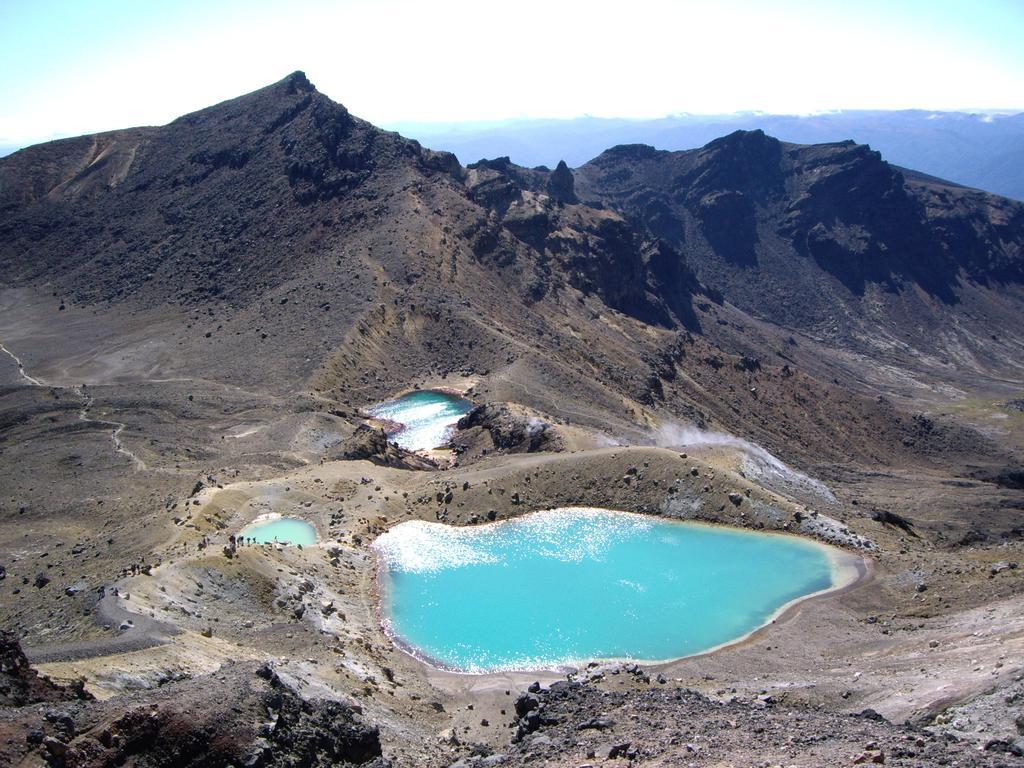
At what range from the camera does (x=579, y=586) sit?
176ft

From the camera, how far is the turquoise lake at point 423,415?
8809cm

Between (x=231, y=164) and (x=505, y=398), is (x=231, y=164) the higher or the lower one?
the higher one

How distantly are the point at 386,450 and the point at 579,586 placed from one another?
29523 millimetres

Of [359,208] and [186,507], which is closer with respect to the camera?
[186,507]

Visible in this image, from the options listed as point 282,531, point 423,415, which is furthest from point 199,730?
point 423,415

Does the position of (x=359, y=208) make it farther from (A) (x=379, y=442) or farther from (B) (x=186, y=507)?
(B) (x=186, y=507)

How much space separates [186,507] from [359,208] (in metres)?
84.5

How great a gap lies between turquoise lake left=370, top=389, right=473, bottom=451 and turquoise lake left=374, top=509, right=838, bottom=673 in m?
26.9

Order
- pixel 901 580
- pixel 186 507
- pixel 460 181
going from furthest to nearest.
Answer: pixel 460 181
pixel 186 507
pixel 901 580

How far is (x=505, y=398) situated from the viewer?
306 ft

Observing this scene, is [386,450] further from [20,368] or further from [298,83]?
[298,83]

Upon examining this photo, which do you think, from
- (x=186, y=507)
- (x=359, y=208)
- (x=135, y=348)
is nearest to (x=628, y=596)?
(x=186, y=507)

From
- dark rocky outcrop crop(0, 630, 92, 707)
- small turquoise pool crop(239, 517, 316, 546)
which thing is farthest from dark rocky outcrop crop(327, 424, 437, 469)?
dark rocky outcrop crop(0, 630, 92, 707)

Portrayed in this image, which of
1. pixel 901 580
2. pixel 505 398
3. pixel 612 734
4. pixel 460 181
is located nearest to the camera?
pixel 612 734
